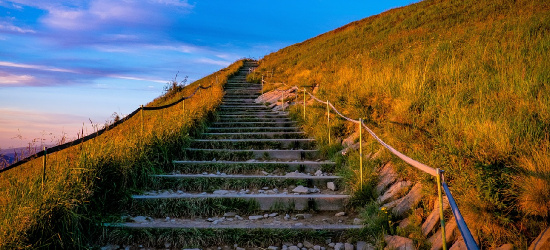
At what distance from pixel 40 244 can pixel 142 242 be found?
1.03 meters

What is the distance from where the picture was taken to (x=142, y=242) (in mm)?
4059

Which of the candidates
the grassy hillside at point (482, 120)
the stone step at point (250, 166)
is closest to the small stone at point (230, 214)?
the stone step at point (250, 166)

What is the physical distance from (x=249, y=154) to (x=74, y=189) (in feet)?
12.1

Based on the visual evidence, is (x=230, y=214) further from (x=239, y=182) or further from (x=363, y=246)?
(x=363, y=246)

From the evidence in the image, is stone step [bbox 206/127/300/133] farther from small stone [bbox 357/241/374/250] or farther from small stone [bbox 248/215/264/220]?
small stone [bbox 357/241/374/250]

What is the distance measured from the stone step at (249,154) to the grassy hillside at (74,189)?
75 cm

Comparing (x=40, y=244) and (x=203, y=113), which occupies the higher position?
(x=203, y=113)

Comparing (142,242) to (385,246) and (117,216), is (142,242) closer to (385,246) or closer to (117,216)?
(117,216)

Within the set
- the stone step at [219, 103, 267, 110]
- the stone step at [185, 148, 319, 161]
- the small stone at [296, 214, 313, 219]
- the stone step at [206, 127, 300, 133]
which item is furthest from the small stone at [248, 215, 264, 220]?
the stone step at [219, 103, 267, 110]

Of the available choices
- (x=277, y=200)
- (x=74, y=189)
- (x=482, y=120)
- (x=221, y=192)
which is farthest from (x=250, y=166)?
(x=482, y=120)

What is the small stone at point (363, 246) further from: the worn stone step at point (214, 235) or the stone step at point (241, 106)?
the stone step at point (241, 106)

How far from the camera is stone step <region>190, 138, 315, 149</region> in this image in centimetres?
775

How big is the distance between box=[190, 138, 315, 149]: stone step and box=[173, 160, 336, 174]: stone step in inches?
45.6

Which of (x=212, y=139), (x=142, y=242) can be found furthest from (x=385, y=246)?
(x=212, y=139)
